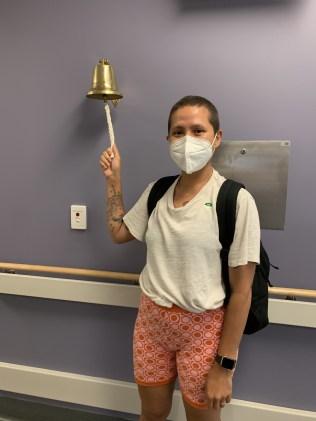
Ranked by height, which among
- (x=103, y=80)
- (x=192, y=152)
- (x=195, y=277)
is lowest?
(x=195, y=277)

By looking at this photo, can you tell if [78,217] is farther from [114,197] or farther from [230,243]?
[230,243]

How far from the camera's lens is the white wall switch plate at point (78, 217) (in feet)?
4.95

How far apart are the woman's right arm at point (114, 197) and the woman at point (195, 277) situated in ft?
0.56

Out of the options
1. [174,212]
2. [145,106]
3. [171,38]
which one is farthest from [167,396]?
[171,38]

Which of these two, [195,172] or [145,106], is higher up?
[145,106]

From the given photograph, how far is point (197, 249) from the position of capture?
1009 mm

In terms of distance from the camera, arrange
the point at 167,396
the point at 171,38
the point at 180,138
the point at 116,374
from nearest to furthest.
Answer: the point at 180,138
the point at 167,396
the point at 171,38
the point at 116,374

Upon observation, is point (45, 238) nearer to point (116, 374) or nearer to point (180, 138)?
point (116, 374)

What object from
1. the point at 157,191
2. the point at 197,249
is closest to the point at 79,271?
the point at 157,191

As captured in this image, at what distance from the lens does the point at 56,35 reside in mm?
1436

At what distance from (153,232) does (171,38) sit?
77cm

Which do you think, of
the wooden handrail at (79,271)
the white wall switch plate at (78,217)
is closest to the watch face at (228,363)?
the wooden handrail at (79,271)

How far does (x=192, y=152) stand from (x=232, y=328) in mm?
527

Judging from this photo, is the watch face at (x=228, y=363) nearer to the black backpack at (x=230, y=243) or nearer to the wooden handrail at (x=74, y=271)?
the black backpack at (x=230, y=243)
